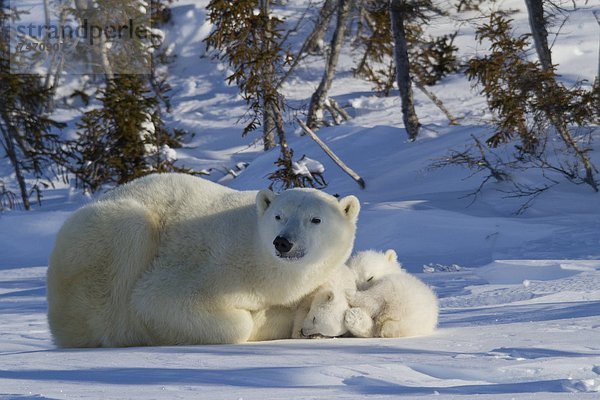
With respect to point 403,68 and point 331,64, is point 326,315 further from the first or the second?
point 331,64

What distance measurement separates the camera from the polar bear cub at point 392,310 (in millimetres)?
4672

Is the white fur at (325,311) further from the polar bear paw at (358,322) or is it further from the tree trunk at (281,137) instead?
the tree trunk at (281,137)

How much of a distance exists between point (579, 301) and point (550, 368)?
2.51m

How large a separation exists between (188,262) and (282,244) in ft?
2.09

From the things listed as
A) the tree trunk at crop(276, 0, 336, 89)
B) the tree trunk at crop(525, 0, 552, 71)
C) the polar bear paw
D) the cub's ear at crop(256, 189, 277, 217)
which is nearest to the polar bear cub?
the polar bear paw

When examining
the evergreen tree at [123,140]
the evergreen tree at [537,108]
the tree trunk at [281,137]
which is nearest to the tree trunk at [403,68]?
the evergreen tree at [537,108]

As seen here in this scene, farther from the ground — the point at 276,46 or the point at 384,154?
the point at 276,46

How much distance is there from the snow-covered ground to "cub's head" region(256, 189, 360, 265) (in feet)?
1.56

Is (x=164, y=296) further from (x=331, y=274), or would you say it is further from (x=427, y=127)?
(x=427, y=127)

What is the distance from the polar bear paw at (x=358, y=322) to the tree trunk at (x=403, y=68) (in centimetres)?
842

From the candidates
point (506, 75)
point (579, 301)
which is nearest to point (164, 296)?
point (579, 301)

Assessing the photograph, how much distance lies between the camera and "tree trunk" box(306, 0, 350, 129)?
558 inches

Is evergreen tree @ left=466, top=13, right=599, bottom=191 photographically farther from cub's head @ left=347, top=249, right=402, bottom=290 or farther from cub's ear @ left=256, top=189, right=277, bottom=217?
cub's ear @ left=256, top=189, right=277, bottom=217

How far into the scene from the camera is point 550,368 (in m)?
3.08
